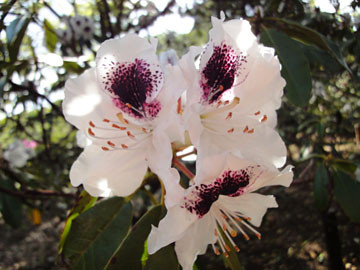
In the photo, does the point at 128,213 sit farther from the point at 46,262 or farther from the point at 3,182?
the point at 46,262

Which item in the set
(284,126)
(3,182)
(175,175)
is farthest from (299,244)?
(175,175)

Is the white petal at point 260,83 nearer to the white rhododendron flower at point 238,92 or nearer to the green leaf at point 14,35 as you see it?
the white rhododendron flower at point 238,92

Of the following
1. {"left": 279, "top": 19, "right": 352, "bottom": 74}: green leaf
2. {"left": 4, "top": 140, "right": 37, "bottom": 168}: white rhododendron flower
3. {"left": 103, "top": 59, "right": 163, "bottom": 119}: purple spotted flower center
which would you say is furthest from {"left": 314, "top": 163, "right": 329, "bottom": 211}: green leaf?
{"left": 4, "top": 140, "right": 37, "bottom": 168}: white rhododendron flower

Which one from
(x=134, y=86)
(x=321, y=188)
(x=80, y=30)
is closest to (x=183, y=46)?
(x=80, y=30)

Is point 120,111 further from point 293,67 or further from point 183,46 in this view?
point 183,46

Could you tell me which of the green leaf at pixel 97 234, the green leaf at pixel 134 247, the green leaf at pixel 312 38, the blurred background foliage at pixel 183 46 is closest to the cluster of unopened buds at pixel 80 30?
the blurred background foliage at pixel 183 46

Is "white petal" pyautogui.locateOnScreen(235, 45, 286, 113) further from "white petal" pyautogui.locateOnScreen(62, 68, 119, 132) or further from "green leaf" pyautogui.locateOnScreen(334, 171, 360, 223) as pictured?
"green leaf" pyautogui.locateOnScreen(334, 171, 360, 223)
